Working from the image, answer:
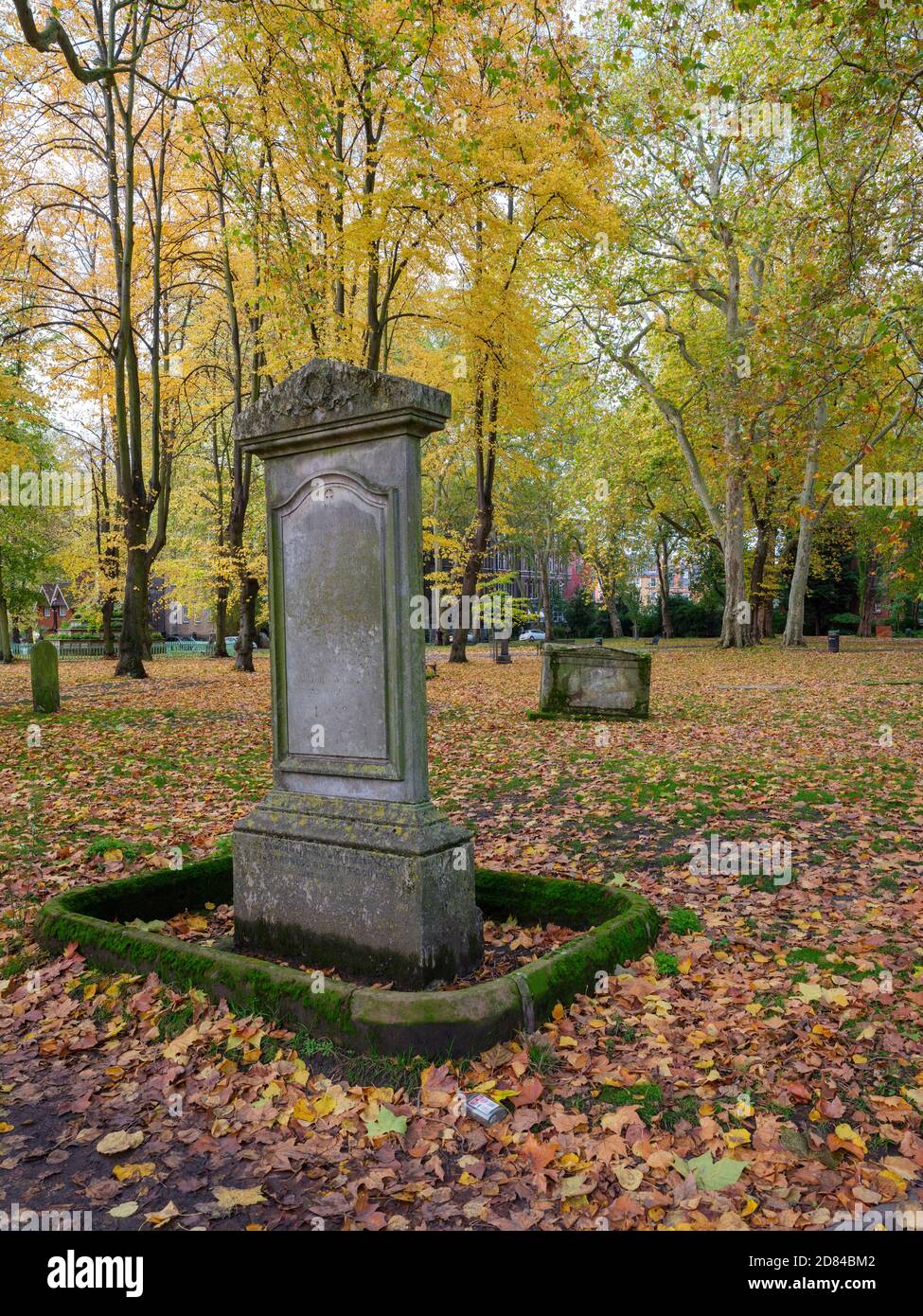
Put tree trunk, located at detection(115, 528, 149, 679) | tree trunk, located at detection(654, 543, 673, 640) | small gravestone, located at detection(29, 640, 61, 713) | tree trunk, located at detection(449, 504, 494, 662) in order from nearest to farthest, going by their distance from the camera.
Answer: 1. small gravestone, located at detection(29, 640, 61, 713)
2. tree trunk, located at detection(115, 528, 149, 679)
3. tree trunk, located at detection(449, 504, 494, 662)
4. tree trunk, located at detection(654, 543, 673, 640)

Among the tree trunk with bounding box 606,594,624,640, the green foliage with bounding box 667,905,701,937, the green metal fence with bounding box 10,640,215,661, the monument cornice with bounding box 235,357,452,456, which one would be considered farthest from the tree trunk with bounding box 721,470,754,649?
the monument cornice with bounding box 235,357,452,456

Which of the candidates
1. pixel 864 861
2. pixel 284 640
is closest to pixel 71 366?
pixel 284 640

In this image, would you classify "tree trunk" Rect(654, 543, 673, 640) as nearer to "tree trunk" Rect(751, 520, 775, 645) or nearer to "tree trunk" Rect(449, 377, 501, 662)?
"tree trunk" Rect(751, 520, 775, 645)

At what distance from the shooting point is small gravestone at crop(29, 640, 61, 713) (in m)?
13.6

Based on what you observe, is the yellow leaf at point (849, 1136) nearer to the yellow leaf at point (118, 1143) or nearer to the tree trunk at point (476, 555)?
the yellow leaf at point (118, 1143)

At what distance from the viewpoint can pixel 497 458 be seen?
23953 mm

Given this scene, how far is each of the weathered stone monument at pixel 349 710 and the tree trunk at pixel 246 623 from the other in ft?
61.4

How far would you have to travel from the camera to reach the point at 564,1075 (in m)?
3.26

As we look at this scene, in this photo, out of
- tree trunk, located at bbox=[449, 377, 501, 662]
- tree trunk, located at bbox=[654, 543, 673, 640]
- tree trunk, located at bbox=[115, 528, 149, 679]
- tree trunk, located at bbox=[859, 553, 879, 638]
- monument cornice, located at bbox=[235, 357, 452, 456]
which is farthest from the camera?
tree trunk, located at bbox=[654, 543, 673, 640]

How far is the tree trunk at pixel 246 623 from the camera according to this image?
896 inches

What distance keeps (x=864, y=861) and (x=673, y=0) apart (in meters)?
7.46

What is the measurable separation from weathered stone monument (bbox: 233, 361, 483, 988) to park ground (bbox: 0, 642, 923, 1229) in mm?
620

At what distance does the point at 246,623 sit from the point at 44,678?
33.7ft
